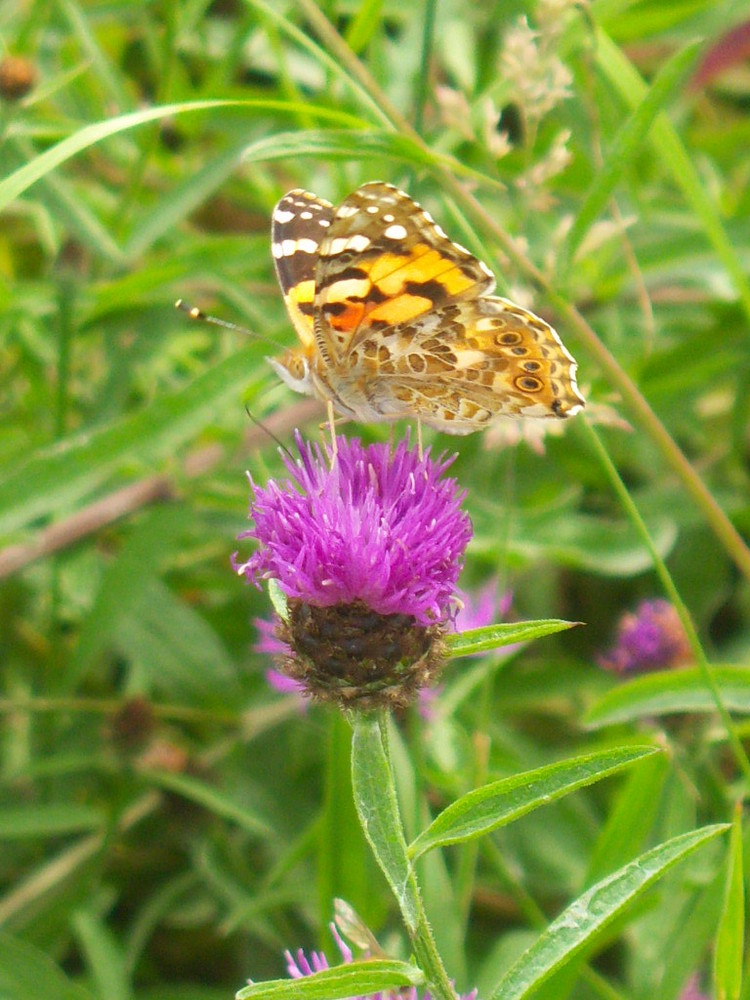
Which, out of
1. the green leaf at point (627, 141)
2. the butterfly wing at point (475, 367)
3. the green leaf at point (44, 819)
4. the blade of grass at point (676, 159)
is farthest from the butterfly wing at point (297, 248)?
the green leaf at point (44, 819)

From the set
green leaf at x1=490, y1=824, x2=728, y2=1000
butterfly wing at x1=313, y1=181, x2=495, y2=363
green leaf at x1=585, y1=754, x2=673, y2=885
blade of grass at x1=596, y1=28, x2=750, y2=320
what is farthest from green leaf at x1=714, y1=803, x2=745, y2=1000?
blade of grass at x1=596, y1=28, x2=750, y2=320

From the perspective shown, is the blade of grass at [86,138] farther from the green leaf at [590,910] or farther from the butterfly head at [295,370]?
the green leaf at [590,910]

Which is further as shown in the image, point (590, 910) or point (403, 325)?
point (403, 325)

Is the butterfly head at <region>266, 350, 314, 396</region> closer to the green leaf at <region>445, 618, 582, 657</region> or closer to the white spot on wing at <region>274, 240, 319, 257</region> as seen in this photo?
the white spot on wing at <region>274, 240, 319, 257</region>

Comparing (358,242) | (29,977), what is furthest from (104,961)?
(358,242)

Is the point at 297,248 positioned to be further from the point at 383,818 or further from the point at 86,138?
the point at 383,818

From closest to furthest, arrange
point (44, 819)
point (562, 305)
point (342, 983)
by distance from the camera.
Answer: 1. point (342, 983)
2. point (562, 305)
3. point (44, 819)
